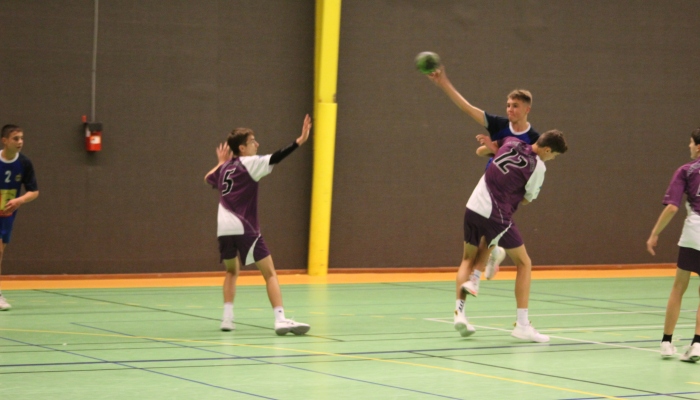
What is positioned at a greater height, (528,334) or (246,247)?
(246,247)

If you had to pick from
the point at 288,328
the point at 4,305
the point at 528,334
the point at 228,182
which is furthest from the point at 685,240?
the point at 4,305

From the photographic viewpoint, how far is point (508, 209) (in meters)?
9.55

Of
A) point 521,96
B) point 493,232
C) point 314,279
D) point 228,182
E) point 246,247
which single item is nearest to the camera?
A: point 493,232

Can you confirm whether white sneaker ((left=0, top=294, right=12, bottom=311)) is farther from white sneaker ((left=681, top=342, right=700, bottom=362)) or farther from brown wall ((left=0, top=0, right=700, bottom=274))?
white sneaker ((left=681, top=342, right=700, bottom=362))

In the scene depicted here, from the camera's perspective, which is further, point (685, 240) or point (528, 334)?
point (528, 334)

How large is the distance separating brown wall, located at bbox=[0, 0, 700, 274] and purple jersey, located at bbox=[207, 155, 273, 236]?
5953 millimetres

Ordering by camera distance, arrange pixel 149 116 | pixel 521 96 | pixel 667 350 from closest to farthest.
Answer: pixel 667 350 < pixel 521 96 < pixel 149 116

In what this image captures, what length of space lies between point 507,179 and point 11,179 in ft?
18.1

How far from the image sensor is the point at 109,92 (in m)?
15.2

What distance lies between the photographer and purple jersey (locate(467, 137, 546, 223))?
9.45 m

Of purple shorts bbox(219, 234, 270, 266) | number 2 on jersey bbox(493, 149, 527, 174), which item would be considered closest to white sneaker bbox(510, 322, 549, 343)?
number 2 on jersey bbox(493, 149, 527, 174)

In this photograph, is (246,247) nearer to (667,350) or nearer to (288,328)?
(288,328)

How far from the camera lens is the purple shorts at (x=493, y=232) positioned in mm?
9445

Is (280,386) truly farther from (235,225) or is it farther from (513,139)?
(513,139)
